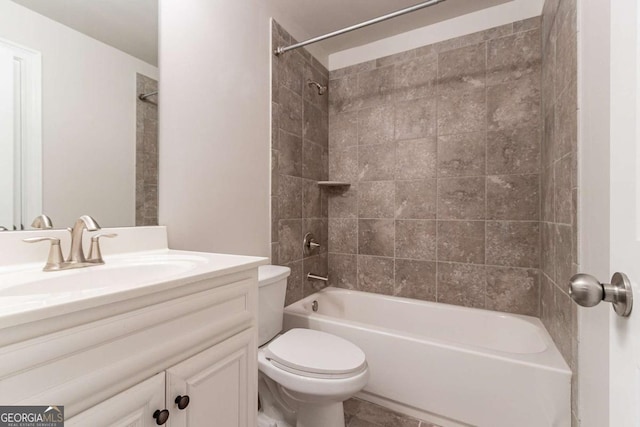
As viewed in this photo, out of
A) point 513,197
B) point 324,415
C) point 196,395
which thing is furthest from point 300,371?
point 513,197

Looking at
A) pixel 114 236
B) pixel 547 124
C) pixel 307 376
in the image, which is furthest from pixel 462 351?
pixel 114 236

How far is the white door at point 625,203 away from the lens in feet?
1.32

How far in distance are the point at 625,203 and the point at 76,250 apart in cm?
134

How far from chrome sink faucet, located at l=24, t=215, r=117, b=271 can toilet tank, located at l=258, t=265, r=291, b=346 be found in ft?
2.13

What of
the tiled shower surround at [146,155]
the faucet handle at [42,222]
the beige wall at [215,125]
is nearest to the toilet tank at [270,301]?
the beige wall at [215,125]

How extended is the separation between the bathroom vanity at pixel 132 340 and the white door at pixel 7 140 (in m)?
0.08

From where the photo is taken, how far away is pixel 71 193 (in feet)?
3.23

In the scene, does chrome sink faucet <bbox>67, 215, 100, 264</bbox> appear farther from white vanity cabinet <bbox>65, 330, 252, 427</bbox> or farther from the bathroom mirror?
white vanity cabinet <bbox>65, 330, 252, 427</bbox>

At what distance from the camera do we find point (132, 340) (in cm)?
59

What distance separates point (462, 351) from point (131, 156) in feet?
5.62

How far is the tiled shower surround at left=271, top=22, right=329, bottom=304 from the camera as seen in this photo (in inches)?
73.4

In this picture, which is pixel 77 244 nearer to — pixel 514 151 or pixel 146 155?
pixel 146 155

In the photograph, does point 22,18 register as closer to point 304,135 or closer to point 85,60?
point 85,60

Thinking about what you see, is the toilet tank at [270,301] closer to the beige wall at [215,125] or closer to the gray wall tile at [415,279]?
the beige wall at [215,125]
